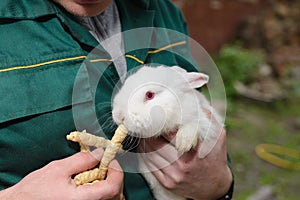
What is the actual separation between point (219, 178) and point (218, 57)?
347 centimetres

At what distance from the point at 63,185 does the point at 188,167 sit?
34 cm

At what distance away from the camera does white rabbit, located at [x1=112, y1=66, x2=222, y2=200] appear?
3.30 feet

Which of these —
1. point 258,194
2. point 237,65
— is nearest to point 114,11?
point 258,194

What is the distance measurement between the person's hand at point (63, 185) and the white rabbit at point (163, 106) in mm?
128

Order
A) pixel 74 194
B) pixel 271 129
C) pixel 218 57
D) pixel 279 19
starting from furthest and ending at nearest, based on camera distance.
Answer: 1. pixel 279 19
2. pixel 218 57
3. pixel 271 129
4. pixel 74 194

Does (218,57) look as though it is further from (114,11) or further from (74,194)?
(74,194)

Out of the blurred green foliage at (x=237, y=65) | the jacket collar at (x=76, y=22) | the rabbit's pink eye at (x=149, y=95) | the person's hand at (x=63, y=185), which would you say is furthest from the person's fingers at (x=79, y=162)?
the blurred green foliage at (x=237, y=65)

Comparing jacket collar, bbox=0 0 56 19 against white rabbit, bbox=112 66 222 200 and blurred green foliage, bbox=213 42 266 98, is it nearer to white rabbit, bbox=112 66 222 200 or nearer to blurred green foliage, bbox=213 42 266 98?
white rabbit, bbox=112 66 222 200

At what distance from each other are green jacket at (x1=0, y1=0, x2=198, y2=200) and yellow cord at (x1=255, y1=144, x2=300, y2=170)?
2224 mm

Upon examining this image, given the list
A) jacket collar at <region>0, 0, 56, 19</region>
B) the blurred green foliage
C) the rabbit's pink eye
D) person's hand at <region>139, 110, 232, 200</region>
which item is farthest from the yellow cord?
jacket collar at <region>0, 0, 56, 19</region>

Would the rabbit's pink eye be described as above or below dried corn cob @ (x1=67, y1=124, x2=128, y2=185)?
above

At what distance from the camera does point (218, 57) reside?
4.57 m

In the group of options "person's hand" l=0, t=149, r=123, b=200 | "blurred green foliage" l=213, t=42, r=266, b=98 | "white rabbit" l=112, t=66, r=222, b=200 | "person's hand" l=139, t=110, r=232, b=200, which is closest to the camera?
"person's hand" l=0, t=149, r=123, b=200

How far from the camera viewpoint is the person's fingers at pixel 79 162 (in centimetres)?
91
